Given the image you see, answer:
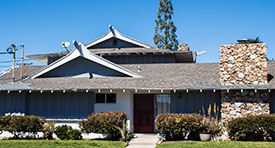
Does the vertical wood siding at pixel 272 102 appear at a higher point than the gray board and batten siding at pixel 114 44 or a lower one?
lower

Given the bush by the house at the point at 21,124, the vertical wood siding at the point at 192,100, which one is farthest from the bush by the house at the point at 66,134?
the vertical wood siding at the point at 192,100

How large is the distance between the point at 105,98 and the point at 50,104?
3073 millimetres

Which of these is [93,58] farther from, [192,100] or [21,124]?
[192,100]

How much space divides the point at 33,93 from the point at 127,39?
8048 millimetres

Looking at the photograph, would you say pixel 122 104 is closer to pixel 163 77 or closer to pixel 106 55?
pixel 163 77

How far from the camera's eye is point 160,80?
18.0 m

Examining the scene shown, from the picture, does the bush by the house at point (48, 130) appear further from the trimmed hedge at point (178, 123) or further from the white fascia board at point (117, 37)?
the white fascia board at point (117, 37)

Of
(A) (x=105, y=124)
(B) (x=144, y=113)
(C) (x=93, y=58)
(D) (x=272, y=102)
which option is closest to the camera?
(A) (x=105, y=124)

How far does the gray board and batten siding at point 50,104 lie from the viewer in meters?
17.6

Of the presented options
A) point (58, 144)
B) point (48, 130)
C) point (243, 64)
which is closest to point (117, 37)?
point (48, 130)

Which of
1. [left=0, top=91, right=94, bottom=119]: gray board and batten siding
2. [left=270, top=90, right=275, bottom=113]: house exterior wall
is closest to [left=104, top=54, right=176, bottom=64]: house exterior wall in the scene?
[left=0, top=91, right=94, bottom=119]: gray board and batten siding

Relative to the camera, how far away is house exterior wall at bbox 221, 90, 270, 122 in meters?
15.6

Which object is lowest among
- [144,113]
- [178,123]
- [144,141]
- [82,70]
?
[144,141]

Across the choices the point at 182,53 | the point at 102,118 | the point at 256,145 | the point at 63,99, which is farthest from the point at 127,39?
the point at 256,145
